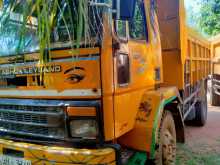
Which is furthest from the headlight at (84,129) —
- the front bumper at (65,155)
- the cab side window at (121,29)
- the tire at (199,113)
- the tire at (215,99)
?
the tire at (215,99)

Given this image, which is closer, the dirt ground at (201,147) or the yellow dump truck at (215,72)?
the dirt ground at (201,147)

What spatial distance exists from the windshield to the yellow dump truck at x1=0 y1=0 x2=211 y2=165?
1 cm

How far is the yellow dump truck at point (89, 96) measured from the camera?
7.03ft

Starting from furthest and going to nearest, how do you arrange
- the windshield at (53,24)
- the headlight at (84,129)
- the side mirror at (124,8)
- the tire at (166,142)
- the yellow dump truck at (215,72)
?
the yellow dump truck at (215,72) → the tire at (166,142) → the headlight at (84,129) → the side mirror at (124,8) → the windshield at (53,24)

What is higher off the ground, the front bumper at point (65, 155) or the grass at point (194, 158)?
the front bumper at point (65, 155)

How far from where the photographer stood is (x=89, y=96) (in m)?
2.19

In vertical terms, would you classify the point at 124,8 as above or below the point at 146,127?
above

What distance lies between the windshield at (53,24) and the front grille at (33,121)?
53cm

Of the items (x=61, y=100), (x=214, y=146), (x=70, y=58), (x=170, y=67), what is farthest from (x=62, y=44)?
(x=214, y=146)

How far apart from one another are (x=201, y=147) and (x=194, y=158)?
1.94ft

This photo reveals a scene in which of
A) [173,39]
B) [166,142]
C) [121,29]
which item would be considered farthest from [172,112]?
[121,29]

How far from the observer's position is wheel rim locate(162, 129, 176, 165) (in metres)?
3.04

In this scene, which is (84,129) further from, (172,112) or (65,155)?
(172,112)

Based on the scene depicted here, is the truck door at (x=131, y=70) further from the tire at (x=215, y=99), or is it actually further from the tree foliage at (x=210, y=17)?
the tree foliage at (x=210, y=17)
